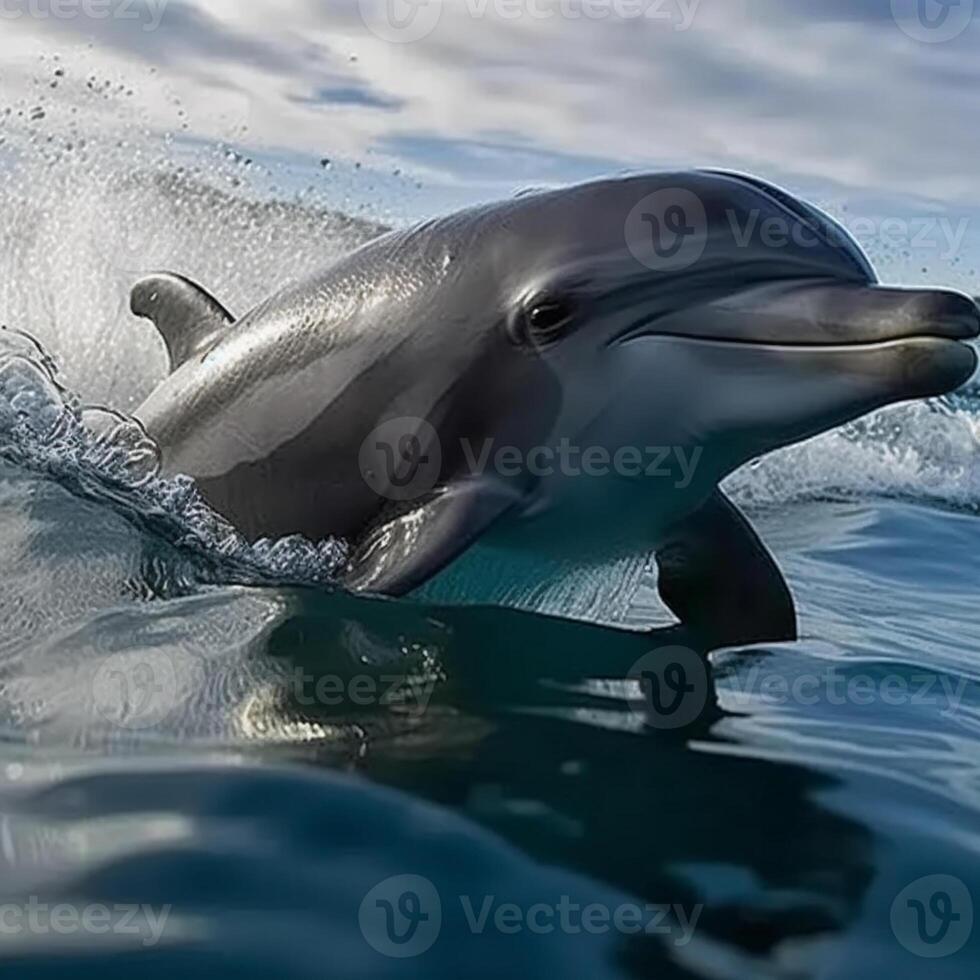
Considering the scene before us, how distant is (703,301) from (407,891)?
3.51 metres

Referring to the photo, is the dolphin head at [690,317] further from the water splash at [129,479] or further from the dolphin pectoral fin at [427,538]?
the water splash at [129,479]

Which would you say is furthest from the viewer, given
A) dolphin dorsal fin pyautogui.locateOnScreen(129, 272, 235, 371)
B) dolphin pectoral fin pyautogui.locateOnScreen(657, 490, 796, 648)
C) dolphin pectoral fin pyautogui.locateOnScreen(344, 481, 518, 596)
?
dolphin dorsal fin pyautogui.locateOnScreen(129, 272, 235, 371)

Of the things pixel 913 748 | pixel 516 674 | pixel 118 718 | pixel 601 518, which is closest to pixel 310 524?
pixel 601 518

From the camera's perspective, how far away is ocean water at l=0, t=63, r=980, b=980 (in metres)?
3.73

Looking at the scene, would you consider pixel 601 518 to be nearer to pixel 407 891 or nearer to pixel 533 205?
pixel 533 205

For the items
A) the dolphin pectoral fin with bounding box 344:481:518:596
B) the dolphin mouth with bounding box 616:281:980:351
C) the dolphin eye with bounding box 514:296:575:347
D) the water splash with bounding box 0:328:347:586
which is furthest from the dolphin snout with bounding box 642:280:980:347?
the water splash with bounding box 0:328:347:586

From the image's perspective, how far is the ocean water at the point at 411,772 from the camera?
373cm

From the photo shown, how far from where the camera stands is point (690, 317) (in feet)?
22.2

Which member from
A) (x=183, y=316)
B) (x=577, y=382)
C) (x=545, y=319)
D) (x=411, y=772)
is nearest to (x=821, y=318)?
(x=577, y=382)

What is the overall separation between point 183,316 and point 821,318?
4.17 meters

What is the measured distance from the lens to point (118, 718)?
5.14 metres

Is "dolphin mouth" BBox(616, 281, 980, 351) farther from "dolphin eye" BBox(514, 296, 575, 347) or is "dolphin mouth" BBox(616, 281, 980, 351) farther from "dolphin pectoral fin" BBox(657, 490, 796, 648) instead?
"dolphin pectoral fin" BBox(657, 490, 796, 648)

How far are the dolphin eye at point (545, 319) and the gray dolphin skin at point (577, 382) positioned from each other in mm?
13

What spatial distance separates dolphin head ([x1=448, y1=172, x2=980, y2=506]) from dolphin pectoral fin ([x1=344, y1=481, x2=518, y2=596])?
424mm
